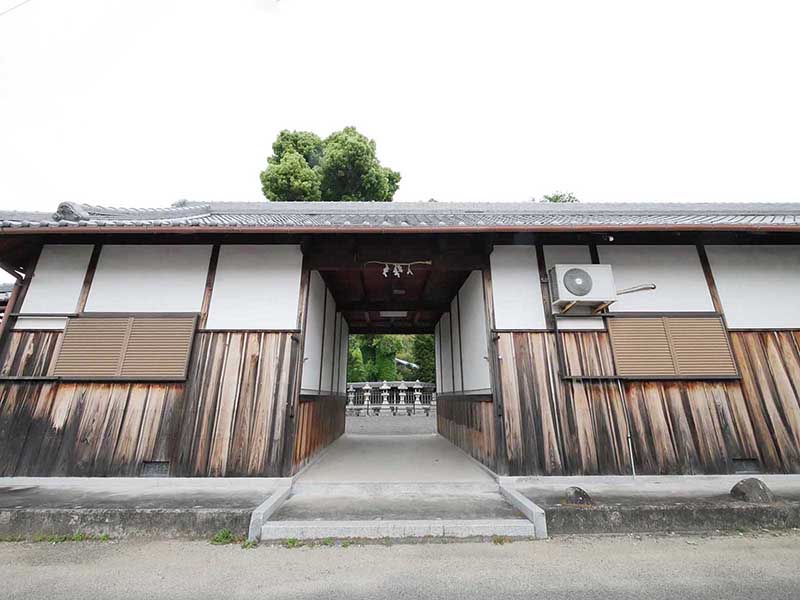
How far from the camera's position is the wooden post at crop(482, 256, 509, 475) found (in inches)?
161

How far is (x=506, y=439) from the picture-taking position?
412 centimetres

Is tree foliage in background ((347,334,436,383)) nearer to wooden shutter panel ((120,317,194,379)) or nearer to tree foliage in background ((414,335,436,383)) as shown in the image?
tree foliage in background ((414,335,436,383))

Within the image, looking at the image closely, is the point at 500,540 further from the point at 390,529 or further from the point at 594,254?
the point at 594,254

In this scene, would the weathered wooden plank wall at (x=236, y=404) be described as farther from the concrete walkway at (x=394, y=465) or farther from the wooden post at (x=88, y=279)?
the wooden post at (x=88, y=279)

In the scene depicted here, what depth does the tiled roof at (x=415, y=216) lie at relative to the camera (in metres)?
4.28

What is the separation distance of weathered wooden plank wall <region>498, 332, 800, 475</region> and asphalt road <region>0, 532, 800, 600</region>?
1.24m

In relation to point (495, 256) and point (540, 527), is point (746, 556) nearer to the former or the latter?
point (540, 527)

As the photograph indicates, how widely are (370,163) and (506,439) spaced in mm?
15210

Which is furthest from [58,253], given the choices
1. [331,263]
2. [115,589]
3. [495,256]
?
[495,256]

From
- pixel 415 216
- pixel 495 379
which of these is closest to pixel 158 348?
pixel 415 216

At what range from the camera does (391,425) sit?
34.6ft

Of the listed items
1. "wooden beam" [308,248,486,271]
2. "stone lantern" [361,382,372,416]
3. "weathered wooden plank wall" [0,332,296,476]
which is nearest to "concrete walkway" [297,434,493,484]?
"weathered wooden plank wall" [0,332,296,476]

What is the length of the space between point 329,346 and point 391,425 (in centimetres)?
489

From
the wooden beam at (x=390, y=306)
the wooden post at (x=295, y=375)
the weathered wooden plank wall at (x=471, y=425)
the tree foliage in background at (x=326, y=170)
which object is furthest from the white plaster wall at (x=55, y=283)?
the tree foliage in background at (x=326, y=170)
